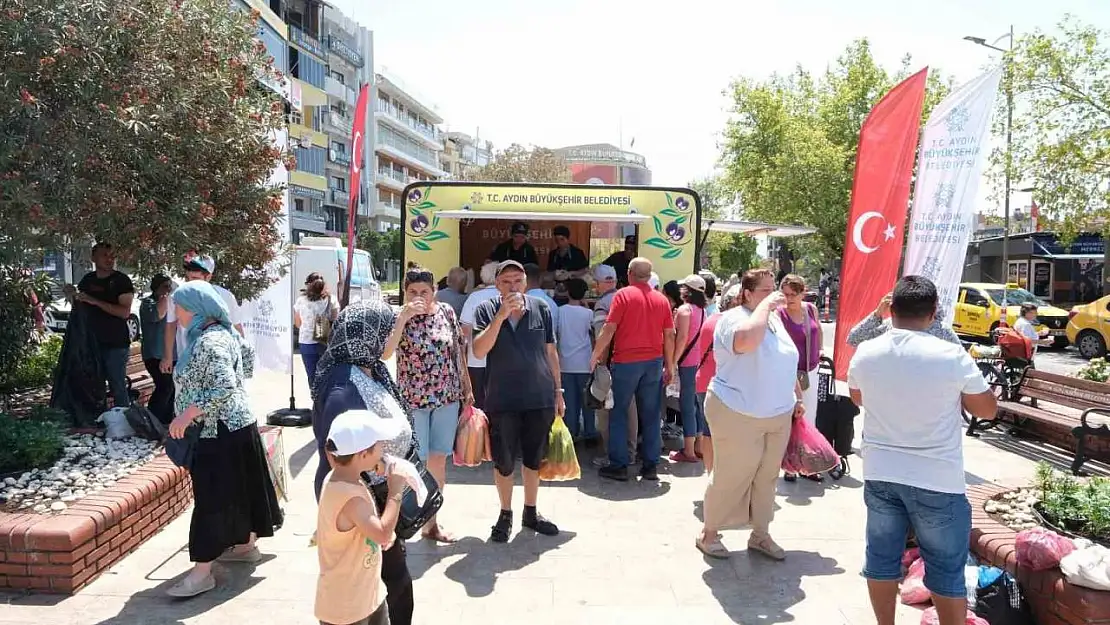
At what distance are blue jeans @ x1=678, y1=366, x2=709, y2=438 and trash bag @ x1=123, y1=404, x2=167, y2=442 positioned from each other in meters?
4.12

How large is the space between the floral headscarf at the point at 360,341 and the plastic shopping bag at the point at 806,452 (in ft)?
9.12

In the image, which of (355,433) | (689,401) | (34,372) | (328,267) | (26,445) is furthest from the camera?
(328,267)

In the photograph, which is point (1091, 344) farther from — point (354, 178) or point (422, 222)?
point (354, 178)

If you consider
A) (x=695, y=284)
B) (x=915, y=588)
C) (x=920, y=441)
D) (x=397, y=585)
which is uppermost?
(x=695, y=284)

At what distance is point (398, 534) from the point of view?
3.08 meters

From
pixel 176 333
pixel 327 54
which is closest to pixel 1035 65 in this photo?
pixel 176 333

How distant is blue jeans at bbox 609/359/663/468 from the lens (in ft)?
19.5

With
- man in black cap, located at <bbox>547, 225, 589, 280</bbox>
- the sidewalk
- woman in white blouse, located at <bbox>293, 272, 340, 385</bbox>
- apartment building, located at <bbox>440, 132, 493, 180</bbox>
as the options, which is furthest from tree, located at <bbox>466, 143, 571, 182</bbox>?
apartment building, located at <bbox>440, 132, 493, 180</bbox>

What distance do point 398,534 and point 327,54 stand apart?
55.1 metres

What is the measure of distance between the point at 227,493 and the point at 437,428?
1214 millimetres

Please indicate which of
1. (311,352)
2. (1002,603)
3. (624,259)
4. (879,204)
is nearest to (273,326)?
(311,352)

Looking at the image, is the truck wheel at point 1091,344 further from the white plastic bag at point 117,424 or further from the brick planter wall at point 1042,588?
the white plastic bag at point 117,424

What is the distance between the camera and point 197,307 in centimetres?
399

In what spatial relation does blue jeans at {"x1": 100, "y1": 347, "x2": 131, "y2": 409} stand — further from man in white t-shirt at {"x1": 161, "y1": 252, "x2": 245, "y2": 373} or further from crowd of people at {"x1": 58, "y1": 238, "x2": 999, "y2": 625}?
man in white t-shirt at {"x1": 161, "y1": 252, "x2": 245, "y2": 373}
